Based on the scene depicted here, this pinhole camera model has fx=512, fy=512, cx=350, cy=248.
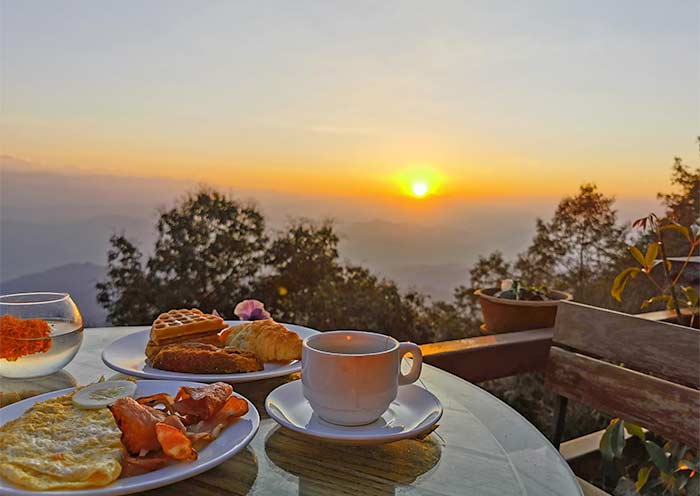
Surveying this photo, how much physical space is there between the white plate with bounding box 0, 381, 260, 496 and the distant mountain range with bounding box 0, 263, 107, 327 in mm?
2327

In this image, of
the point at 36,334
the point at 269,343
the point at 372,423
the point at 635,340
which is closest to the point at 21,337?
the point at 36,334

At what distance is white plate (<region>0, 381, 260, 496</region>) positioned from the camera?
0.55 meters

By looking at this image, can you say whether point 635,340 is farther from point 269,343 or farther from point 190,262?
point 190,262

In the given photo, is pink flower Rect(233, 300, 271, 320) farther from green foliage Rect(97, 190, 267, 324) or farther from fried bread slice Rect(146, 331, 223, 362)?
green foliage Rect(97, 190, 267, 324)

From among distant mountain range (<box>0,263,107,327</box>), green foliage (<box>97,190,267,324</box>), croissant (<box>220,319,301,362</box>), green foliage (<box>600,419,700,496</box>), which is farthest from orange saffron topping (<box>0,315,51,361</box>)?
green foliage (<box>97,190,267,324</box>)

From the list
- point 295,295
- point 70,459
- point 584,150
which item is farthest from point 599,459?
point 70,459

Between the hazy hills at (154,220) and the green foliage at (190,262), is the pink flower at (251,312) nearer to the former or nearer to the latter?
the hazy hills at (154,220)

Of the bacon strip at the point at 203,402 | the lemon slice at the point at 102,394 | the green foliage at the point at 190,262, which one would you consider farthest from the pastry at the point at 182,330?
the green foliage at the point at 190,262

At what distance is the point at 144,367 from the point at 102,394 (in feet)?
0.70

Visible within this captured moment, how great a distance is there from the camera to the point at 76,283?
318 centimetres

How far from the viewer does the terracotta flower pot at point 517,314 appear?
230 cm

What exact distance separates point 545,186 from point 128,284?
2906mm

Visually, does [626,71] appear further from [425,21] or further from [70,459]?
[70,459]

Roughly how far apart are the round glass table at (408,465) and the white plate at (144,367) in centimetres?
5
